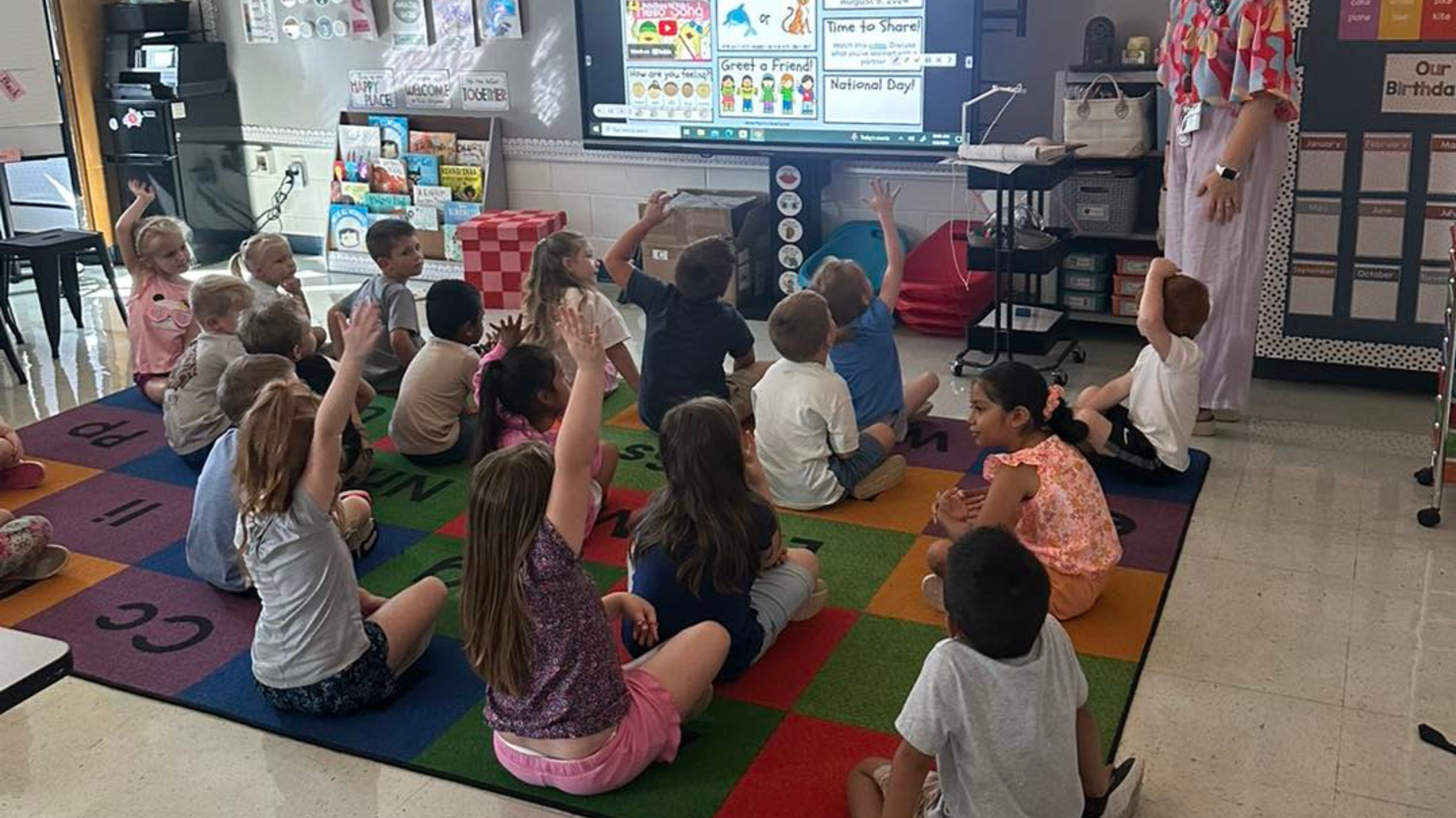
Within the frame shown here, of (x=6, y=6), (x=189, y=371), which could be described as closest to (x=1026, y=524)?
(x=189, y=371)

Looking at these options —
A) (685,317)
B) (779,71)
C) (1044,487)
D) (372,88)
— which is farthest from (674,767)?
(372,88)

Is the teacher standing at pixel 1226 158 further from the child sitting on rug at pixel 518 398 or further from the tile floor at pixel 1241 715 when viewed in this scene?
the child sitting on rug at pixel 518 398

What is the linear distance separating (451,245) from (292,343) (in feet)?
11.0

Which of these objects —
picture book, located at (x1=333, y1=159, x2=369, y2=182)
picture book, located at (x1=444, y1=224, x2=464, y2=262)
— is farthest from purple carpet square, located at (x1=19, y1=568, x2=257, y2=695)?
picture book, located at (x1=333, y1=159, x2=369, y2=182)

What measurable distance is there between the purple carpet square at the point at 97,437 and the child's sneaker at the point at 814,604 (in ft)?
8.86

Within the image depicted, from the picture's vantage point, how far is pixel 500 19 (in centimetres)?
714

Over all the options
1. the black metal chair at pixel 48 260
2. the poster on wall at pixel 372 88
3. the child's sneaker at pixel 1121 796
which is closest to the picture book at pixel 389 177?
the poster on wall at pixel 372 88

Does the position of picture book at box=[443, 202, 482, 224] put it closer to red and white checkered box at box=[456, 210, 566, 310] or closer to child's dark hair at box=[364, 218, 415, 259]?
red and white checkered box at box=[456, 210, 566, 310]

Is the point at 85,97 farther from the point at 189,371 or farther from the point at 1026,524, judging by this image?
the point at 1026,524

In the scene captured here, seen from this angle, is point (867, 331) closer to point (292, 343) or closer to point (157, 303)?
point (292, 343)

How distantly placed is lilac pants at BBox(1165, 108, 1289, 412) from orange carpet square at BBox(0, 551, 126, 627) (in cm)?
359

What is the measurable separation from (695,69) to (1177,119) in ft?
8.58

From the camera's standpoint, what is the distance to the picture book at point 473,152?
7.34 m

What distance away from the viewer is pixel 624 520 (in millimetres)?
4043
